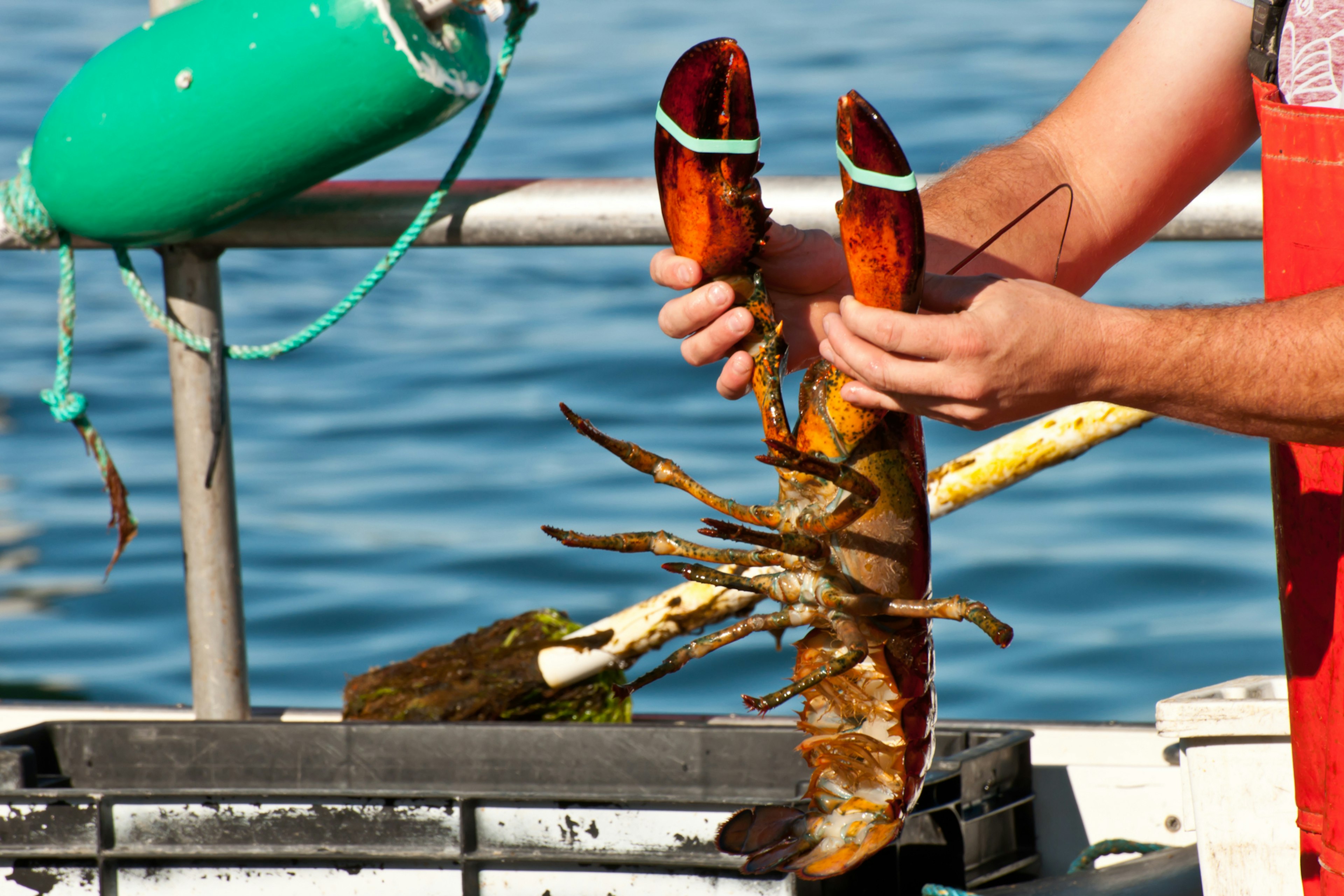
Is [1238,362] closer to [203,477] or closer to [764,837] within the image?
[764,837]

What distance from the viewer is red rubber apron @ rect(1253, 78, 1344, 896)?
5.10 ft

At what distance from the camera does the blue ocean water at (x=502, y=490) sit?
5.41 meters

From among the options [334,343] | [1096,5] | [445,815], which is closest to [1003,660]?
[445,815]

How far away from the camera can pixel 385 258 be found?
2262 millimetres

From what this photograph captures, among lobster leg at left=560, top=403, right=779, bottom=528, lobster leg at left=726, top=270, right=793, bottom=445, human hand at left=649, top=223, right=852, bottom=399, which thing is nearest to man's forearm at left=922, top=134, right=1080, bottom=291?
human hand at left=649, top=223, right=852, bottom=399

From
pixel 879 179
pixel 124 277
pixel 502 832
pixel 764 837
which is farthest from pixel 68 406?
pixel 879 179

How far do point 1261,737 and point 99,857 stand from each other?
1.48 meters

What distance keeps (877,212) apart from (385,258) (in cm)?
111

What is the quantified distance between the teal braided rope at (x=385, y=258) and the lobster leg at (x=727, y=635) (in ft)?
2.86

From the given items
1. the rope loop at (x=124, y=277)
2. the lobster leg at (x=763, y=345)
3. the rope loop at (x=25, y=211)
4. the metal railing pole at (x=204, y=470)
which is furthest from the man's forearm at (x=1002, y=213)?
the rope loop at (x=25, y=211)

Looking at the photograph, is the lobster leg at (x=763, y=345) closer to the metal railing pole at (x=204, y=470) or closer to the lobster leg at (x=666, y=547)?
the lobster leg at (x=666, y=547)

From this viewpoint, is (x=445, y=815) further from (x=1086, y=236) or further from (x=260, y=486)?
(x=260, y=486)

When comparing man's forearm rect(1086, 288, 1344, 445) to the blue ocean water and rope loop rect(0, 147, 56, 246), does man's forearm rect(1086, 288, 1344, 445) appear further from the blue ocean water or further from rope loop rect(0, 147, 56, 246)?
the blue ocean water

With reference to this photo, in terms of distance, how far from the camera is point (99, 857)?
199 centimetres
